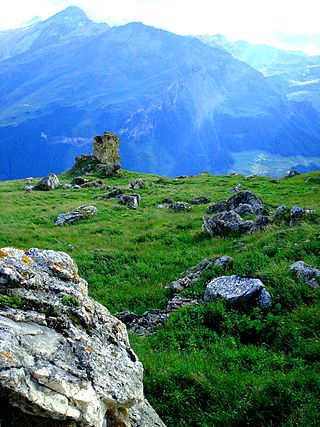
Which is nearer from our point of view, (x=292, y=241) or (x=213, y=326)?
(x=213, y=326)

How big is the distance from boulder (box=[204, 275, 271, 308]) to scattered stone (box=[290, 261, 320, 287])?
1.55 meters

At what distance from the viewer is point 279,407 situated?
725cm

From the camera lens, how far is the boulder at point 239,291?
11.7 meters

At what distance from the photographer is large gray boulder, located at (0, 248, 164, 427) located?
5188 mm

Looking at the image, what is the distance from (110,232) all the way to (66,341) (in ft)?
72.8

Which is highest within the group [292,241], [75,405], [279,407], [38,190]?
[75,405]

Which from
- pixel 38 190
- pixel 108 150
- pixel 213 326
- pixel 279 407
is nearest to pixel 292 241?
pixel 213 326

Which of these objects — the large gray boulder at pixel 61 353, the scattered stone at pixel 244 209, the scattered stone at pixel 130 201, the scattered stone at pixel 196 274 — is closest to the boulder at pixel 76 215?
the scattered stone at pixel 130 201

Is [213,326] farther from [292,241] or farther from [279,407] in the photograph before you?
[292,241]

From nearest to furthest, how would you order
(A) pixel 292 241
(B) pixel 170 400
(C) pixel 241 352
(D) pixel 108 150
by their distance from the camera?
(B) pixel 170 400, (C) pixel 241 352, (A) pixel 292 241, (D) pixel 108 150

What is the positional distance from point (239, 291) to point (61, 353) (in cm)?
750

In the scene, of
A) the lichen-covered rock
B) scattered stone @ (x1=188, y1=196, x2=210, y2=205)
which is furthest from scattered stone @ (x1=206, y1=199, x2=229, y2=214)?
the lichen-covered rock

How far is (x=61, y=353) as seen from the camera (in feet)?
20.1

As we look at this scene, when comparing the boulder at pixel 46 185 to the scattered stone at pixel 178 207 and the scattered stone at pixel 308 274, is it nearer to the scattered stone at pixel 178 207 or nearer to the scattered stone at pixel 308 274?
the scattered stone at pixel 178 207
